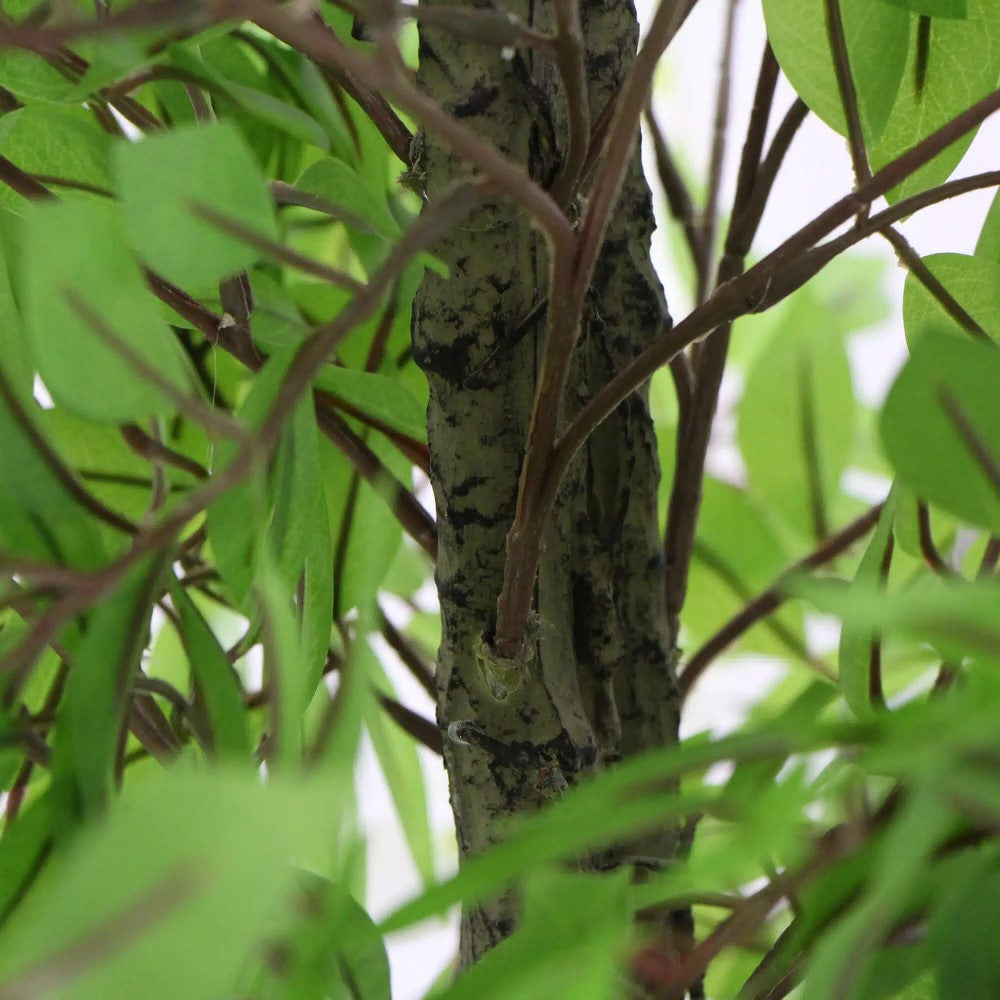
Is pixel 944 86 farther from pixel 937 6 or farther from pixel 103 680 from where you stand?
pixel 103 680

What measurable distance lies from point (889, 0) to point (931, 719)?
129 mm

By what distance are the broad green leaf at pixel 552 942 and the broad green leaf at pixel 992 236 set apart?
0.14 metres

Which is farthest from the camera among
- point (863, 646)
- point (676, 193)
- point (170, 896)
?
point (676, 193)

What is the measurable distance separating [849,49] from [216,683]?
149 mm

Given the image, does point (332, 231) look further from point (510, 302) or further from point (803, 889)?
point (803, 889)

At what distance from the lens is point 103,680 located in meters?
0.12

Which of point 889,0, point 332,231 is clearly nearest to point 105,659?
point 889,0

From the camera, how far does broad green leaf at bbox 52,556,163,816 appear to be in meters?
0.12

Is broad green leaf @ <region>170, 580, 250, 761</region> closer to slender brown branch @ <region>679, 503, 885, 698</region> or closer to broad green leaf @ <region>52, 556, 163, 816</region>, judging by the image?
broad green leaf @ <region>52, 556, 163, 816</region>

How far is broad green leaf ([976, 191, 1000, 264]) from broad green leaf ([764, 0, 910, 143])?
0.09 feet

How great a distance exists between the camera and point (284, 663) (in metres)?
0.10

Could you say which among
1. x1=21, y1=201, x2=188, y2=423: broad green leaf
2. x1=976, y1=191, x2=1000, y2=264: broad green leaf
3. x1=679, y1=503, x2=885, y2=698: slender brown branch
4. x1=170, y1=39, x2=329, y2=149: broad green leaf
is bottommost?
x1=21, y1=201, x2=188, y2=423: broad green leaf

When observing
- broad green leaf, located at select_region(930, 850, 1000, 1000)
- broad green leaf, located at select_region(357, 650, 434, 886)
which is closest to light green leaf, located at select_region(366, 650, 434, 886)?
broad green leaf, located at select_region(357, 650, 434, 886)

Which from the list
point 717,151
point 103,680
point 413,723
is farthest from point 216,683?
point 717,151
